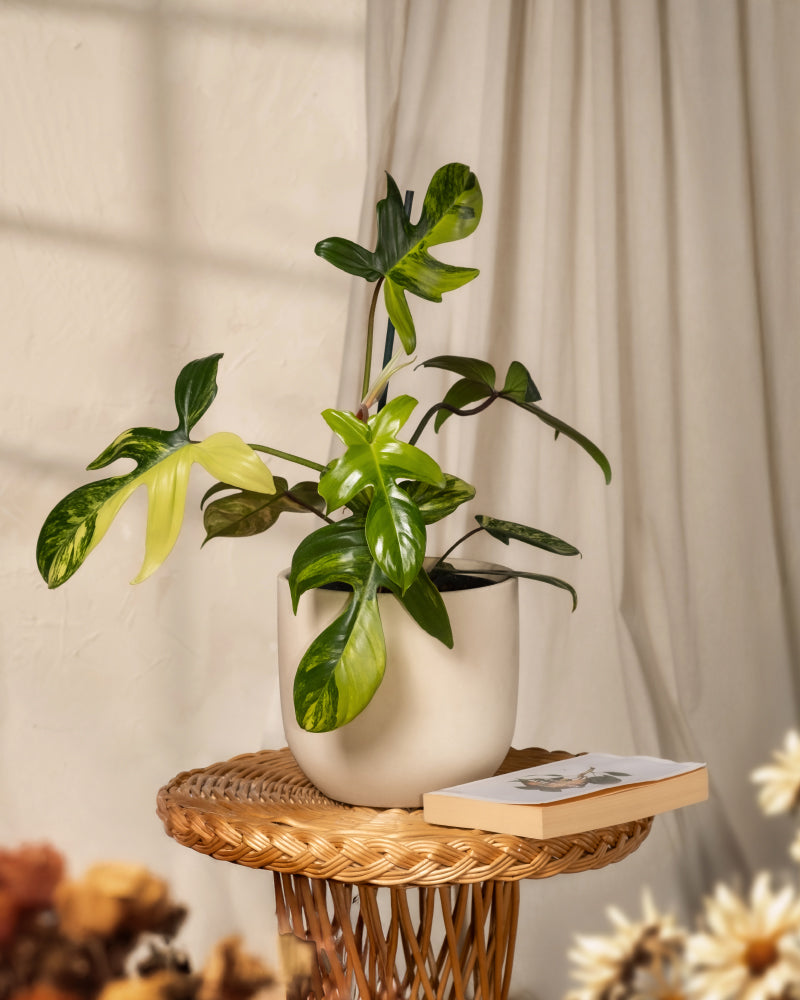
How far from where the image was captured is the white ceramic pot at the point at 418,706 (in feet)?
3.02

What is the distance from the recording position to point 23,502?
1522 mm

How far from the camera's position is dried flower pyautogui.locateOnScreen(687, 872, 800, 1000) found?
0.62 ft

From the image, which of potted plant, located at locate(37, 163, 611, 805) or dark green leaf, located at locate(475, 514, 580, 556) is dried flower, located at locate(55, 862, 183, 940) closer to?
potted plant, located at locate(37, 163, 611, 805)

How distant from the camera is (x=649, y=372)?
1.62 metres

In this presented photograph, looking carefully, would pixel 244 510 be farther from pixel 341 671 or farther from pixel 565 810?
pixel 565 810

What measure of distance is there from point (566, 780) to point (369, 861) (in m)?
0.20

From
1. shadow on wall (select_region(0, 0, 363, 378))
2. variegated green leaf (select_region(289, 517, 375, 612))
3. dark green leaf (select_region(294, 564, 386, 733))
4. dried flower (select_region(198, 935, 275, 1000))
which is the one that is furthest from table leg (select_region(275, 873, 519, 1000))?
shadow on wall (select_region(0, 0, 363, 378))

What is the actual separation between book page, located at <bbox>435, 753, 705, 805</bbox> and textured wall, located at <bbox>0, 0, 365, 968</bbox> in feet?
2.28

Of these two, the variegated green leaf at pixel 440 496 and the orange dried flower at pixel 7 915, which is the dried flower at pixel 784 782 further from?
the variegated green leaf at pixel 440 496

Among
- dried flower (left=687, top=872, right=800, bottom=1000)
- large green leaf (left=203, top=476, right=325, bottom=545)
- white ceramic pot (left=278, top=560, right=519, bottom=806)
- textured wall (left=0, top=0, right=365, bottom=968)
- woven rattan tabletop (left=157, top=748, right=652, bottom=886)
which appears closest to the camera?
dried flower (left=687, top=872, right=800, bottom=1000)

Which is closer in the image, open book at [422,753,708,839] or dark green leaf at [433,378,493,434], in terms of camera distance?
open book at [422,753,708,839]

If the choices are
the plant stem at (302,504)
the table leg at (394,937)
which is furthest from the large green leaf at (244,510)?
the table leg at (394,937)

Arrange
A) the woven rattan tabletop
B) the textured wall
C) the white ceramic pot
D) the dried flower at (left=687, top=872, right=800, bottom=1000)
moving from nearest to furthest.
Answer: the dried flower at (left=687, top=872, right=800, bottom=1000) → the woven rattan tabletop → the white ceramic pot → the textured wall

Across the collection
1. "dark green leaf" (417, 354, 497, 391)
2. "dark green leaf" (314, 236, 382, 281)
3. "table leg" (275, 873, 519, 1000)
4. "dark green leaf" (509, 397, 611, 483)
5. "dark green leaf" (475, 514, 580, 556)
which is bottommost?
"table leg" (275, 873, 519, 1000)
